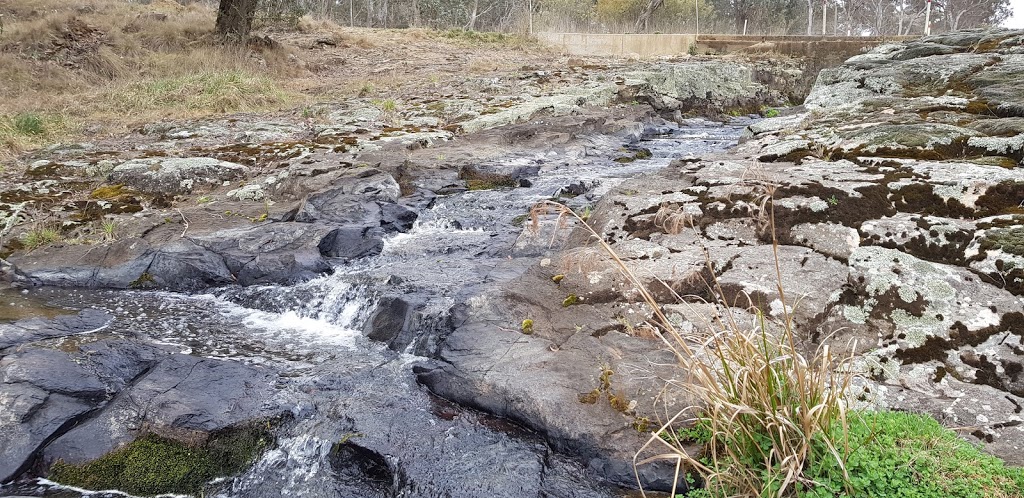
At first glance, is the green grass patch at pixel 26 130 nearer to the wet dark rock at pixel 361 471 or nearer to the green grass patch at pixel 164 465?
the green grass patch at pixel 164 465

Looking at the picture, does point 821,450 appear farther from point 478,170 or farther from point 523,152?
point 523,152

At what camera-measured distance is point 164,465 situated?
3.82 metres

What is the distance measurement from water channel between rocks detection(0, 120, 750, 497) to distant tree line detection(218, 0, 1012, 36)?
2686cm

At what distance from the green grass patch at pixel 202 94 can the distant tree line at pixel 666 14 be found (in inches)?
779

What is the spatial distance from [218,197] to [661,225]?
235 inches

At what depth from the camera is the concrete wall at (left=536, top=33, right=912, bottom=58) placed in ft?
67.3

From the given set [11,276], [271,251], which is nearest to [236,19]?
[11,276]

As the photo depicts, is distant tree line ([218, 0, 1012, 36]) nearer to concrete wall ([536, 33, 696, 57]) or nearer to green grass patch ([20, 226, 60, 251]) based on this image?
concrete wall ([536, 33, 696, 57])

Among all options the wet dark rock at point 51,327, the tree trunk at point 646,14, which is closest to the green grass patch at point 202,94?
the wet dark rock at point 51,327

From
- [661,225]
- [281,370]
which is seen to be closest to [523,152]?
[661,225]

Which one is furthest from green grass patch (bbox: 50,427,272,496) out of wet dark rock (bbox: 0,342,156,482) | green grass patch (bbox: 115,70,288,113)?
green grass patch (bbox: 115,70,288,113)

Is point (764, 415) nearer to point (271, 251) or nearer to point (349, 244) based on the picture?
point (349, 244)

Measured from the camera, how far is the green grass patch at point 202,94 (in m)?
13.2

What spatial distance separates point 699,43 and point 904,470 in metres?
25.0
